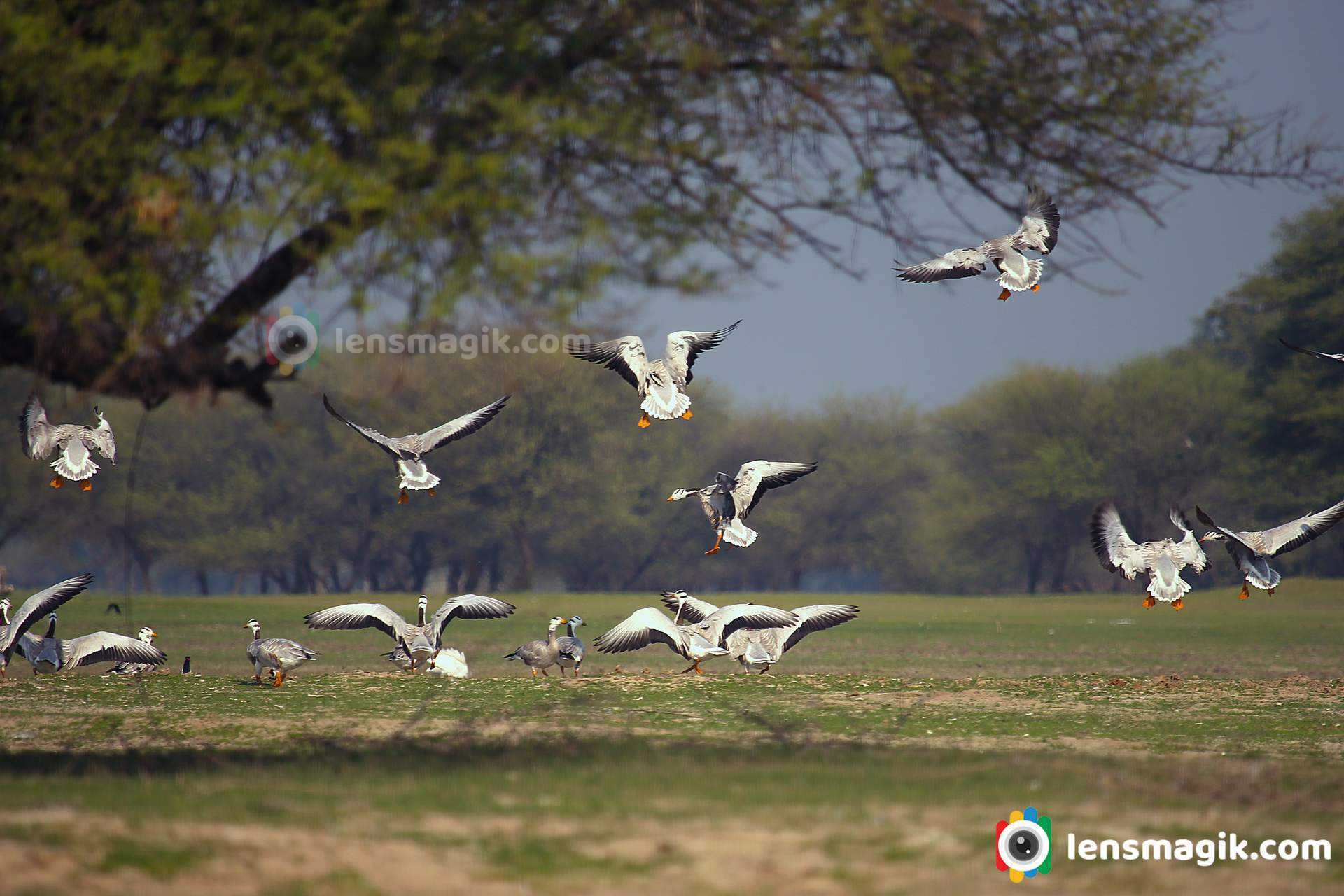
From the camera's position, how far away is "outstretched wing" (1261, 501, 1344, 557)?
17.7 meters

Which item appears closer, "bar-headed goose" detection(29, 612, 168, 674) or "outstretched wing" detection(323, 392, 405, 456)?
"outstretched wing" detection(323, 392, 405, 456)

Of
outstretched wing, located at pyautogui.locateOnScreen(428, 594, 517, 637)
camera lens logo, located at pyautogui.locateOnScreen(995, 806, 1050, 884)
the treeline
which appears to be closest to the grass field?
camera lens logo, located at pyautogui.locateOnScreen(995, 806, 1050, 884)

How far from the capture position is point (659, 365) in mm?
13797

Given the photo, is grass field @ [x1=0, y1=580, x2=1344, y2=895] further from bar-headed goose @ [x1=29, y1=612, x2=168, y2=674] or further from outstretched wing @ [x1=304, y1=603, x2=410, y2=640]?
outstretched wing @ [x1=304, y1=603, x2=410, y2=640]

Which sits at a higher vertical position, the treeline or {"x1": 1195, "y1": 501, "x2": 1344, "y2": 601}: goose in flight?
the treeline

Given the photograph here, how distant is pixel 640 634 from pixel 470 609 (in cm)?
366

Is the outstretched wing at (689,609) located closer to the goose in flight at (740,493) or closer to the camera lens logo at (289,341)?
the goose in flight at (740,493)

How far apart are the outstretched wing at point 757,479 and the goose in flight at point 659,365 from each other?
9.33ft

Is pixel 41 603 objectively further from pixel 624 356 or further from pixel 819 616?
pixel 819 616

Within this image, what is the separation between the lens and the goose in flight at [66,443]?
14.5 m

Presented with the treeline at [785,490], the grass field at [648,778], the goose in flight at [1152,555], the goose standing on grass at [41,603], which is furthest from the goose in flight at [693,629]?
the treeline at [785,490]

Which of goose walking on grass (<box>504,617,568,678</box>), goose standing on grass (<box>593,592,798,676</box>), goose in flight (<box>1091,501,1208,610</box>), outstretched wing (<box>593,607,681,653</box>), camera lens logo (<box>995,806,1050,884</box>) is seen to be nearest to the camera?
camera lens logo (<box>995,806,1050,884</box>)

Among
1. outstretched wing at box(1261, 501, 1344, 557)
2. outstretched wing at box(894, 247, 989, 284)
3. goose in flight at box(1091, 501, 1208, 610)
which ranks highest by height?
outstretched wing at box(894, 247, 989, 284)

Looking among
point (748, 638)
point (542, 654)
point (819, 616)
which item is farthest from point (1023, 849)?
point (542, 654)
